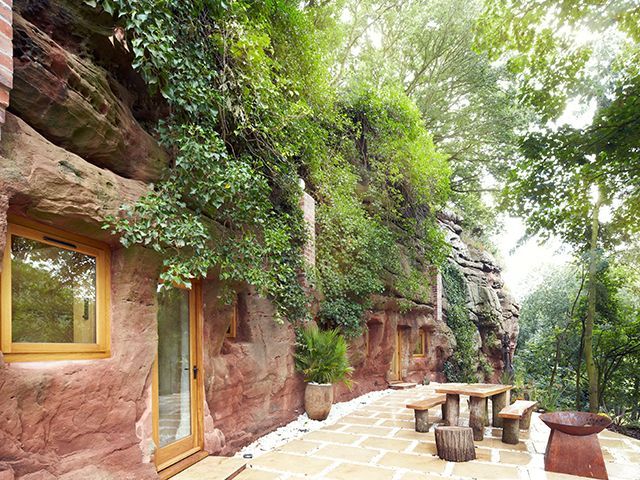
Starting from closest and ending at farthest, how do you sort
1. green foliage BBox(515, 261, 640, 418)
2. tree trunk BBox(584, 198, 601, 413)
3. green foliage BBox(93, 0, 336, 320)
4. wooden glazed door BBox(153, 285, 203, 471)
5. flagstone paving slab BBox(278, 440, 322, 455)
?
1. green foliage BBox(93, 0, 336, 320)
2. wooden glazed door BBox(153, 285, 203, 471)
3. flagstone paving slab BBox(278, 440, 322, 455)
4. tree trunk BBox(584, 198, 601, 413)
5. green foliage BBox(515, 261, 640, 418)

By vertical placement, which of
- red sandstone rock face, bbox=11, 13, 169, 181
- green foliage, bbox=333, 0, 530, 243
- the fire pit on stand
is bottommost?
the fire pit on stand

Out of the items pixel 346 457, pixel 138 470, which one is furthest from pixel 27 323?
pixel 346 457

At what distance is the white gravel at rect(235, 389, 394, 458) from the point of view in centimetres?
510

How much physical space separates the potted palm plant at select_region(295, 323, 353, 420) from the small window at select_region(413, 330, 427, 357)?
20.2 feet

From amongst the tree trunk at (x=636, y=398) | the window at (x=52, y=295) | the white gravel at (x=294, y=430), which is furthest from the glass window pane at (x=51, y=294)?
the tree trunk at (x=636, y=398)

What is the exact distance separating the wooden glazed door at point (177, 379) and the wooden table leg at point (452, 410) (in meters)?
3.50

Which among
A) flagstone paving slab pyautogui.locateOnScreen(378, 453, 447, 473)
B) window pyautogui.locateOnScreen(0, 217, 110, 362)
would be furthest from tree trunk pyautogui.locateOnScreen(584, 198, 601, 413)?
window pyautogui.locateOnScreen(0, 217, 110, 362)

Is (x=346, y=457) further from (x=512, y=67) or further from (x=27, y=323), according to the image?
(x=512, y=67)

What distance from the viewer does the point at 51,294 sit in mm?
3029

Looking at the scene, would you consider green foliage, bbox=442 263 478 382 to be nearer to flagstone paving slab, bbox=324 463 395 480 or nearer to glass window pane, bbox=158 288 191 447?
flagstone paving slab, bbox=324 463 395 480

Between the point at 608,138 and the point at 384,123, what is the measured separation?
15.5ft

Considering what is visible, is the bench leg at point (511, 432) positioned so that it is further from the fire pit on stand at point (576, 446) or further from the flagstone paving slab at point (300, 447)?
the flagstone paving slab at point (300, 447)

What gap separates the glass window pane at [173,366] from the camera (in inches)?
158

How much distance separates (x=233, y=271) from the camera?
4406mm
